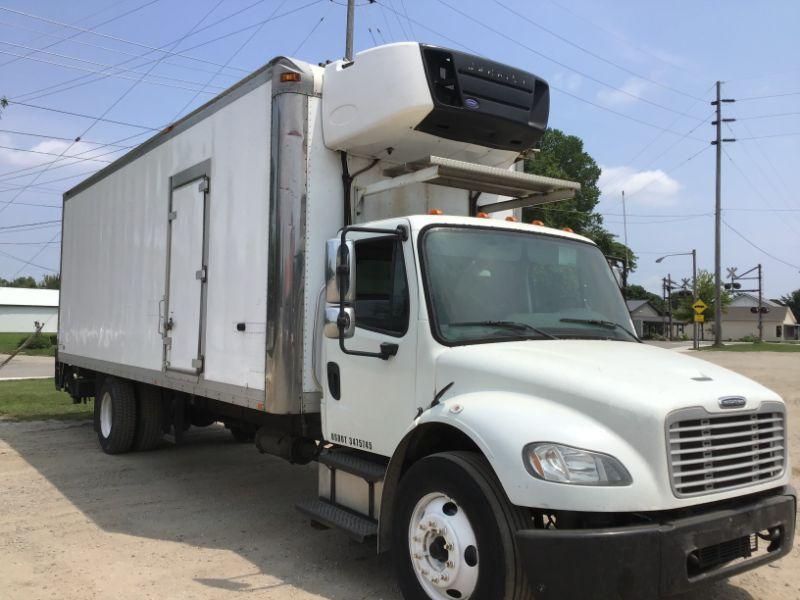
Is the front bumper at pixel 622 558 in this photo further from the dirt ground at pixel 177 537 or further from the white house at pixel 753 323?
the white house at pixel 753 323

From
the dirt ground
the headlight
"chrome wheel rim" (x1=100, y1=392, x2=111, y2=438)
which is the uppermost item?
the headlight

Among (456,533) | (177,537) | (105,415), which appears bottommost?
(177,537)

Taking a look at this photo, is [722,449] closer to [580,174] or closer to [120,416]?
[120,416]

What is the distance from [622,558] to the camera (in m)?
3.04

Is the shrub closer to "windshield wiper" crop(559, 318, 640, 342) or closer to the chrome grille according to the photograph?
"windshield wiper" crop(559, 318, 640, 342)

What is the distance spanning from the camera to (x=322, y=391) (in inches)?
199

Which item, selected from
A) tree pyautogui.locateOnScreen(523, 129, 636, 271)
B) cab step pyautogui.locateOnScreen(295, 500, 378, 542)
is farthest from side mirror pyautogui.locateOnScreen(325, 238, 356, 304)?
tree pyautogui.locateOnScreen(523, 129, 636, 271)

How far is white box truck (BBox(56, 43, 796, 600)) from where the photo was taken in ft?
10.6

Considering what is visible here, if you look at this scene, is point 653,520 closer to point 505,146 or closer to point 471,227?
point 471,227

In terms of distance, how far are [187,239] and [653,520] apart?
4.93 metres

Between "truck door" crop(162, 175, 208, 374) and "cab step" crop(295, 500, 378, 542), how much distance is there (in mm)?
1929

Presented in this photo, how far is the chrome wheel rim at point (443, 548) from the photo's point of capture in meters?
3.53

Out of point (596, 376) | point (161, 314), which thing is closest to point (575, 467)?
point (596, 376)

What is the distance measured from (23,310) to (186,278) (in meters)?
77.3
